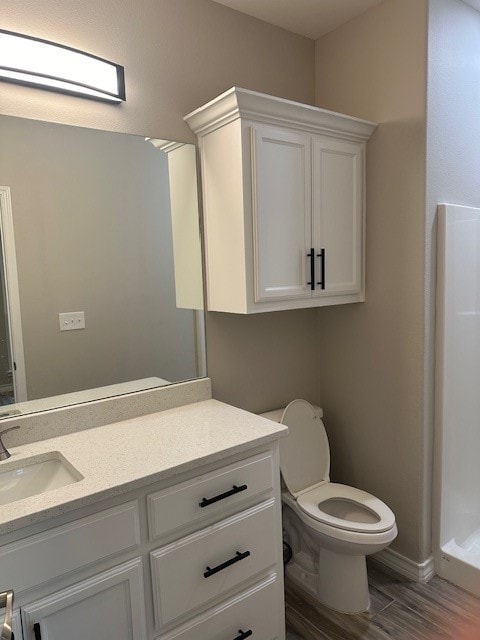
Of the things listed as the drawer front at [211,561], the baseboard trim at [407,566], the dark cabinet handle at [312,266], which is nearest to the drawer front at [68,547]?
the drawer front at [211,561]

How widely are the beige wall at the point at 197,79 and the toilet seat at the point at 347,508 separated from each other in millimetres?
483

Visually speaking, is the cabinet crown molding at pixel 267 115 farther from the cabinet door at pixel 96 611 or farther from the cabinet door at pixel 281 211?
the cabinet door at pixel 96 611

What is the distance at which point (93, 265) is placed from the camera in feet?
5.64

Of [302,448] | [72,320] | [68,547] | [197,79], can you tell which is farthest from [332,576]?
[197,79]

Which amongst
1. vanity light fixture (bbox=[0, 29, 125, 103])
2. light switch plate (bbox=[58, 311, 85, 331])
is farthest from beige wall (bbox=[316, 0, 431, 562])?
light switch plate (bbox=[58, 311, 85, 331])

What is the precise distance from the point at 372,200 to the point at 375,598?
181 cm

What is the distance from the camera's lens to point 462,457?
2158 mm

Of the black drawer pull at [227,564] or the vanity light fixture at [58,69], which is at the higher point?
the vanity light fixture at [58,69]

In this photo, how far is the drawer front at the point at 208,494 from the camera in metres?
1.29

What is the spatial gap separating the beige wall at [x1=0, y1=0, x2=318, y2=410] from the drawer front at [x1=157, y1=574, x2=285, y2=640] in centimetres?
81

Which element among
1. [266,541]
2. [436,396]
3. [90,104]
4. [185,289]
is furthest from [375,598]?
[90,104]

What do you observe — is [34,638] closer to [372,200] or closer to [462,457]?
[462,457]

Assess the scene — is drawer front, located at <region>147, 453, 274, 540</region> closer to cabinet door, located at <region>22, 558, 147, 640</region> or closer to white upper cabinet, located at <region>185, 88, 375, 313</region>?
cabinet door, located at <region>22, 558, 147, 640</region>

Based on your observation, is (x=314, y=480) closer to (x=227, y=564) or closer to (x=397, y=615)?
(x=397, y=615)
